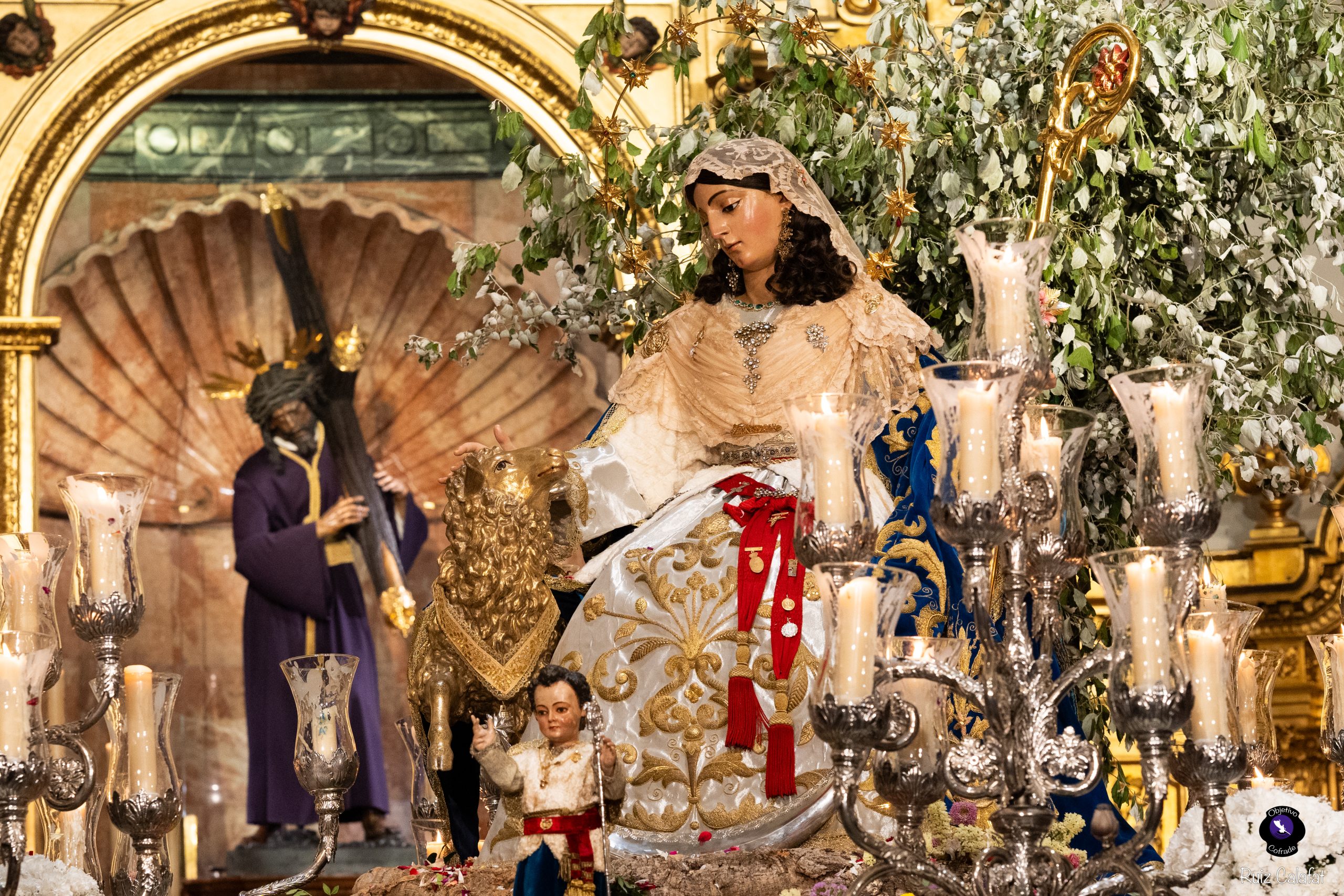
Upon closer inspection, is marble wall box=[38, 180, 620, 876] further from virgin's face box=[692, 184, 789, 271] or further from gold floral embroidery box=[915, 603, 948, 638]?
gold floral embroidery box=[915, 603, 948, 638]

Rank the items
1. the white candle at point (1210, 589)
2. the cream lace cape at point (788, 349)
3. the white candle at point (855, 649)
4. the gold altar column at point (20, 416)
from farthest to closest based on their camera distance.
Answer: the gold altar column at point (20, 416)
the cream lace cape at point (788, 349)
the white candle at point (1210, 589)
the white candle at point (855, 649)

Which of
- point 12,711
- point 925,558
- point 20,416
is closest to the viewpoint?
point 12,711

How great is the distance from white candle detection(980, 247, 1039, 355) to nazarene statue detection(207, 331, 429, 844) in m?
4.67

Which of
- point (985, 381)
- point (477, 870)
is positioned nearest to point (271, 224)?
point (477, 870)

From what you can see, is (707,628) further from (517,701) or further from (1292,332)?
(1292,332)

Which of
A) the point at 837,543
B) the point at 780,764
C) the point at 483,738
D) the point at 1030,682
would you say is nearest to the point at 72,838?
the point at 483,738

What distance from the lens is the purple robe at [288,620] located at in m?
7.24

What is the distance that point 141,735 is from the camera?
3061 mm

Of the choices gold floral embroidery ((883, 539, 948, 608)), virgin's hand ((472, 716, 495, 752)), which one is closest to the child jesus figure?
virgin's hand ((472, 716, 495, 752))

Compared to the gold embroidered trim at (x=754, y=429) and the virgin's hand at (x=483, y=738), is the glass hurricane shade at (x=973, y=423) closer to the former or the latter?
the virgin's hand at (x=483, y=738)

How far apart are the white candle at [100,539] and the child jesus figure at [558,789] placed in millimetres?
646

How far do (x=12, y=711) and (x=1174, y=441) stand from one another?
5.28ft

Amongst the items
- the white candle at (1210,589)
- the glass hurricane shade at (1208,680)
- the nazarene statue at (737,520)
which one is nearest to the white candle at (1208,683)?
the glass hurricane shade at (1208,680)

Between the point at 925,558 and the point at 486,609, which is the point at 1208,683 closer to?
the point at 925,558
